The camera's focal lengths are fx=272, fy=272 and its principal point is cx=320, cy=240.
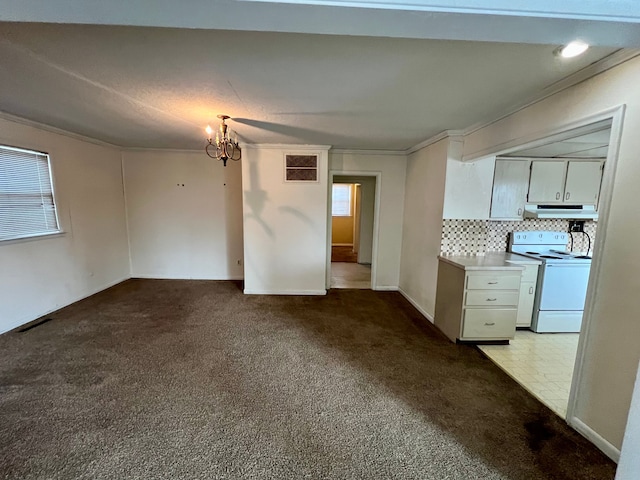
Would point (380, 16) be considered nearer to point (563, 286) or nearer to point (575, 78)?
point (575, 78)

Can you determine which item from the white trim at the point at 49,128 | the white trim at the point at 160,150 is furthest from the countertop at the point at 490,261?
the white trim at the point at 49,128

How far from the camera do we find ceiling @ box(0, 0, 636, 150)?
1.43 m

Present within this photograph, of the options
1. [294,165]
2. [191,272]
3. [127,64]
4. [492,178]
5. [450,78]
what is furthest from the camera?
[191,272]

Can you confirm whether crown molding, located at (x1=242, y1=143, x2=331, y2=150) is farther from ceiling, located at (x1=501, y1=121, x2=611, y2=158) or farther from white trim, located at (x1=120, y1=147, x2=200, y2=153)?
ceiling, located at (x1=501, y1=121, x2=611, y2=158)

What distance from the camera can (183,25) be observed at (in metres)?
0.92

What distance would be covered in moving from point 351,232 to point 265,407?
7387 millimetres

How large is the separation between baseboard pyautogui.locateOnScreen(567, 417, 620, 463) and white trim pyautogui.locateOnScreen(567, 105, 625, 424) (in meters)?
0.04

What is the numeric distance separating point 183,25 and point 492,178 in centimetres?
348

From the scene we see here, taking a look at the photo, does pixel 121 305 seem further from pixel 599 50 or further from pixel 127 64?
pixel 599 50

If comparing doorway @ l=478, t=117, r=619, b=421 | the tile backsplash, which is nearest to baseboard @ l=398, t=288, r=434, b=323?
doorway @ l=478, t=117, r=619, b=421

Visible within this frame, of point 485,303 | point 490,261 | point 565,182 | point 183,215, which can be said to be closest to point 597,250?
point 485,303

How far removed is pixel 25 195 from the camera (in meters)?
3.21

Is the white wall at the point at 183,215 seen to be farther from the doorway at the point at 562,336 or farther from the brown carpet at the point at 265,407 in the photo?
the doorway at the point at 562,336

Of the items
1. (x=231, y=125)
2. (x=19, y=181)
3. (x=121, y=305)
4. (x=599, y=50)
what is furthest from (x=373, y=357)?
(x=19, y=181)
